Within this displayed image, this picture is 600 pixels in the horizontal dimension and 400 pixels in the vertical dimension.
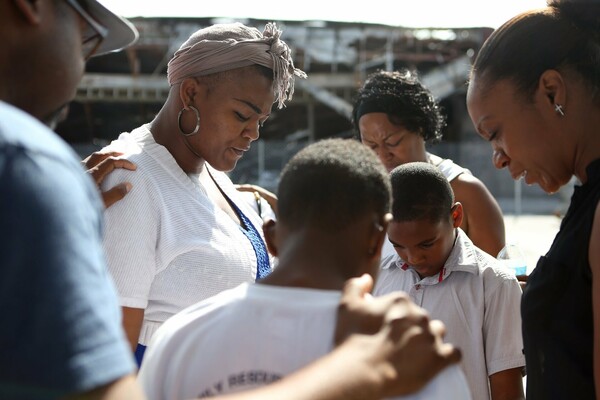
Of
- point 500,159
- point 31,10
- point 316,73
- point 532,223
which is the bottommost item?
point 532,223

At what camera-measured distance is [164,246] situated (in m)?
2.33

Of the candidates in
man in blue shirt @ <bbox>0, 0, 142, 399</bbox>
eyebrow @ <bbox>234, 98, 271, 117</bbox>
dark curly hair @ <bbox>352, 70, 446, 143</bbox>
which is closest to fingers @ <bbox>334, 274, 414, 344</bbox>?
man in blue shirt @ <bbox>0, 0, 142, 399</bbox>

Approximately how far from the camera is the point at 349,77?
18.8 meters

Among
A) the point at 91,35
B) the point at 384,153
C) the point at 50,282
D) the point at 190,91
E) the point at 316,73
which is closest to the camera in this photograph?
the point at 50,282

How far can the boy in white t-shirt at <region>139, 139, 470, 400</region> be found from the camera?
137 cm

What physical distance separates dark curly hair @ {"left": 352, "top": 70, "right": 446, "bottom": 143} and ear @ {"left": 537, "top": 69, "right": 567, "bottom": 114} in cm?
194

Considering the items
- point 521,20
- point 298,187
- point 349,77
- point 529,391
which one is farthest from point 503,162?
point 349,77

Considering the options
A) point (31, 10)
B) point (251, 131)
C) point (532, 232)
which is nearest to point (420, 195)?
point (251, 131)

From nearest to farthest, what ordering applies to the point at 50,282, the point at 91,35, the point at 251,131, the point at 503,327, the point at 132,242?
the point at 50,282 → the point at 91,35 → the point at 132,242 → the point at 503,327 → the point at 251,131

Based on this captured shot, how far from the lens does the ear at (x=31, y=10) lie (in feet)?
3.81

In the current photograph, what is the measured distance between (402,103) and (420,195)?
4.04ft

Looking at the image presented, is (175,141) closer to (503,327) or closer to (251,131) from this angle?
(251,131)

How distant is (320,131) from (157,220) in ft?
62.1

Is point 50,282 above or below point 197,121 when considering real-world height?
above
